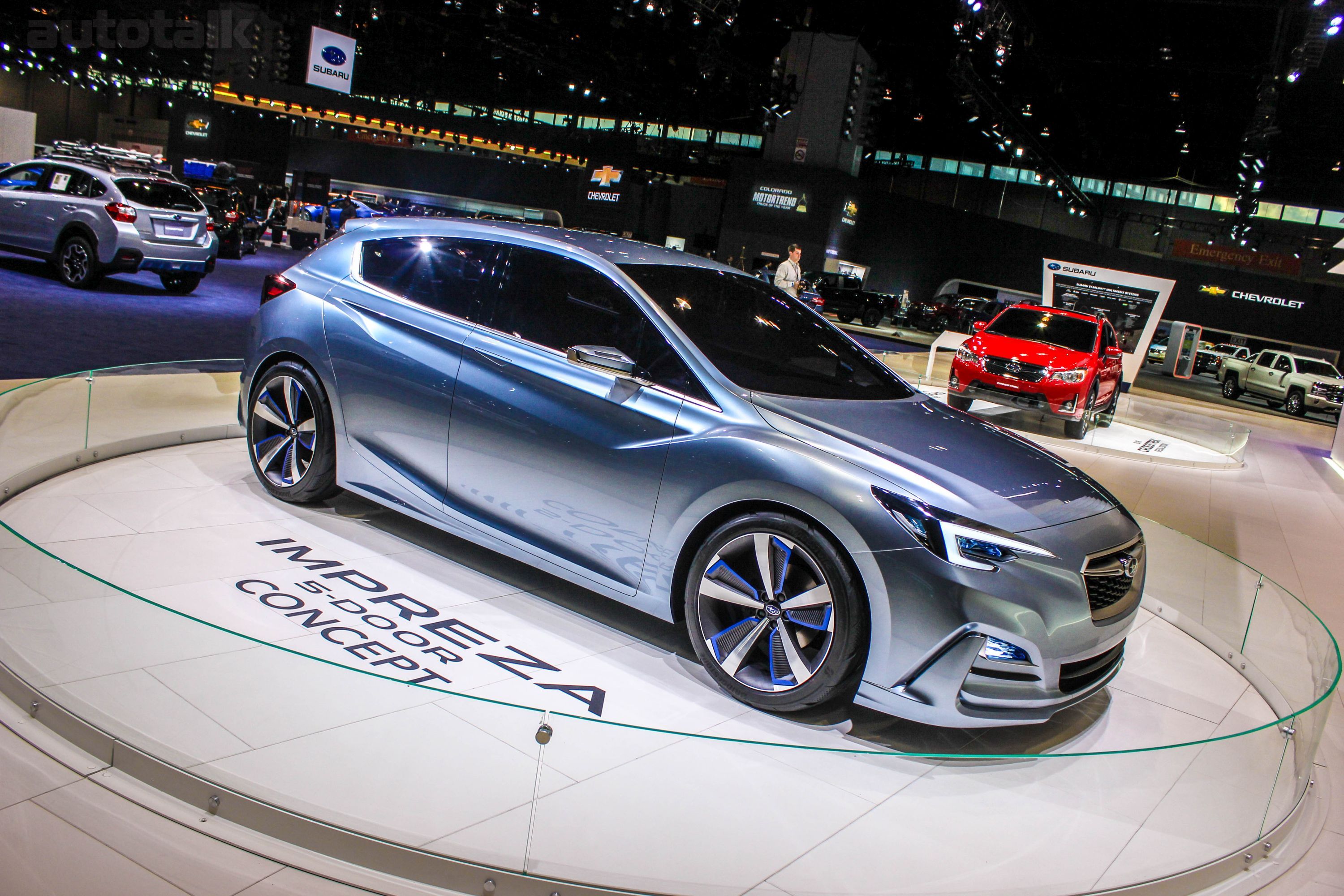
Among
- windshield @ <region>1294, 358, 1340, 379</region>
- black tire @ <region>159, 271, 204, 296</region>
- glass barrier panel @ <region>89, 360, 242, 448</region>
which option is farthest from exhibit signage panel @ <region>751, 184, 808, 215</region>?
glass barrier panel @ <region>89, 360, 242, 448</region>

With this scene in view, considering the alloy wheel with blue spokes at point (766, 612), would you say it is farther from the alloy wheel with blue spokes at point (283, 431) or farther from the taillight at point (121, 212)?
the taillight at point (121, 212)

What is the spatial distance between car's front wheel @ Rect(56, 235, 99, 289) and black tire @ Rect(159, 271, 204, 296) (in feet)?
3.22

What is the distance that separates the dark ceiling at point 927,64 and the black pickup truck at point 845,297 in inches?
228

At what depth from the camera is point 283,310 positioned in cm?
454

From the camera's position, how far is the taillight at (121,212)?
445 inches

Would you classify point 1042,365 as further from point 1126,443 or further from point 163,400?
point 163,400

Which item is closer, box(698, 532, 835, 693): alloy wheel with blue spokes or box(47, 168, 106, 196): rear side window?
box(698, 532, 835, 693): alloy wheel with blue spokes

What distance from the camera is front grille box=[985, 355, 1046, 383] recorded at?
11.0m

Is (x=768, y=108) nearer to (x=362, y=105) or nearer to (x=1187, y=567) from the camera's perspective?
(x=362, y=105)

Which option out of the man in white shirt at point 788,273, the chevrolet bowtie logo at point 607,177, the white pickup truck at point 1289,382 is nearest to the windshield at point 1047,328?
the man in white shirt at point 788,273

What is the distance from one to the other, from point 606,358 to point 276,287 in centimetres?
221

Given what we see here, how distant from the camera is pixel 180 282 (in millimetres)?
12695

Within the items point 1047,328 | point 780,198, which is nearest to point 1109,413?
point 1047,328

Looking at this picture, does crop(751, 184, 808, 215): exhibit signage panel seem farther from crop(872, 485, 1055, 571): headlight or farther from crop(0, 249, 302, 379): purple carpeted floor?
crop(872, 485, 1055, 571): headlight
